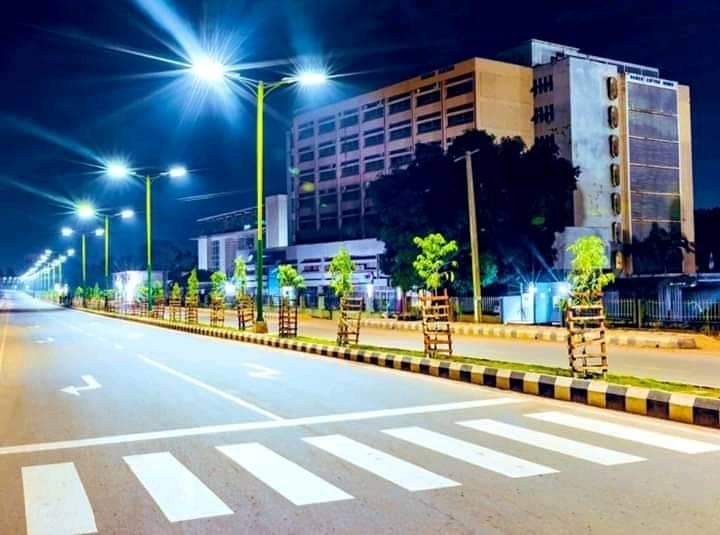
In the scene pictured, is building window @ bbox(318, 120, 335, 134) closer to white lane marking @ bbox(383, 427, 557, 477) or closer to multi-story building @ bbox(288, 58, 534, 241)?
multi-story building @ bbox(288, 58, 534, 241)

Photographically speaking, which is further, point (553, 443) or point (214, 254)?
point (214, 254)

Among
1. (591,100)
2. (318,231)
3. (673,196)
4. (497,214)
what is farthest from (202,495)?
(318,231)

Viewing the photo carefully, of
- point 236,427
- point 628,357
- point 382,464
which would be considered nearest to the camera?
point 382,464

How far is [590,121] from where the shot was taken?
241ft

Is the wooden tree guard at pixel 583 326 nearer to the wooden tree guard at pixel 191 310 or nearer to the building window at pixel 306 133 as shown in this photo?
the wooden tree guard at pixel 191 310

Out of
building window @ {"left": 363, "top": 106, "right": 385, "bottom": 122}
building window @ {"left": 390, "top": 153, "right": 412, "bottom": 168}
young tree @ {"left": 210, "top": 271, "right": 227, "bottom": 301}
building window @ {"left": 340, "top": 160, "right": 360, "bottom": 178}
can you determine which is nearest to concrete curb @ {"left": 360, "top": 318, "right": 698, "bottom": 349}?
young tree @ {"left": 210, "top": 271, "right": 227, "bottom": 301}

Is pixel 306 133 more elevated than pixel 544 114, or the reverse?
pixel 306 133

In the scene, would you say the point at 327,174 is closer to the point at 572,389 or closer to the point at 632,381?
the point at 632,381

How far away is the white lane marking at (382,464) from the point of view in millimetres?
6410

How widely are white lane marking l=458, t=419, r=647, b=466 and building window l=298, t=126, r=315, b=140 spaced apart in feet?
309

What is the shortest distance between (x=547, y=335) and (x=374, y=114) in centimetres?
6921

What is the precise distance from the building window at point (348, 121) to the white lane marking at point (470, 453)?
287ft

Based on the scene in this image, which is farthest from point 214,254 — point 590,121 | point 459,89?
point 590,121

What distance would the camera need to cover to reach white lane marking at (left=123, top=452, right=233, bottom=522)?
18.6 ft
